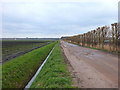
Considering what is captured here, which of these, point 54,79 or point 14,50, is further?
point 14,50

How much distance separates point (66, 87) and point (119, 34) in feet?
50.4

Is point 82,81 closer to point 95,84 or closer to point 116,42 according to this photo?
point 95,84

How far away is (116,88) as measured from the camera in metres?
5.16

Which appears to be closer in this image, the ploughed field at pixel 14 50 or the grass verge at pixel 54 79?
the grass verge at pixel 54 79

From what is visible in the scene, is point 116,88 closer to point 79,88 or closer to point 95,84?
point 95,84

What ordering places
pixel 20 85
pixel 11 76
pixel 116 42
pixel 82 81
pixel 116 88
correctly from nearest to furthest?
pixel 116 88 < pixel 82 81 < pixel 20 85 < pixel 11 76 < pixel 116 42

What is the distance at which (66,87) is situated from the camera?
550 cm

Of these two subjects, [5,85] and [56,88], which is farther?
[5,85]

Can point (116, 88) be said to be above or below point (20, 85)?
above

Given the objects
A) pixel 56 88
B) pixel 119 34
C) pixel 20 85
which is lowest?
pixel 20 85

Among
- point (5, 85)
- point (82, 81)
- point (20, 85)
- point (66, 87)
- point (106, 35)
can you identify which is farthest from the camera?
point (106, 35)

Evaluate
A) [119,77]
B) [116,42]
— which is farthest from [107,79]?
[116,42]

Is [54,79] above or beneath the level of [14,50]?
beneath

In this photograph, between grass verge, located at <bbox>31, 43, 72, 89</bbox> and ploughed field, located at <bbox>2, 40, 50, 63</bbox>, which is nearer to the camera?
grass verge, located at <bbox>31, 43, 72, 89</bbox>
